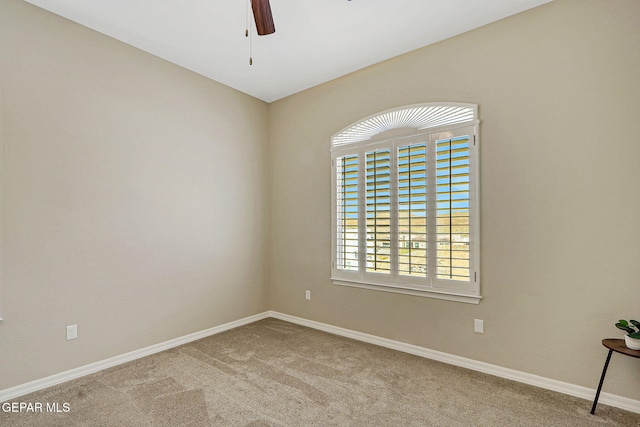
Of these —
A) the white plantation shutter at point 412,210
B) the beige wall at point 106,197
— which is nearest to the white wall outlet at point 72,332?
the beige wall at point 106,197

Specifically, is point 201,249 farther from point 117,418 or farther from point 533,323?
point 533,323

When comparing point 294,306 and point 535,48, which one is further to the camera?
point 294,306

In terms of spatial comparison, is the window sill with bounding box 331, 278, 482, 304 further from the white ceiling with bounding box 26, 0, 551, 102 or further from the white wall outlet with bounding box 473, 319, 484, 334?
the white ceiling with bounding box 26, 0, 551, 102

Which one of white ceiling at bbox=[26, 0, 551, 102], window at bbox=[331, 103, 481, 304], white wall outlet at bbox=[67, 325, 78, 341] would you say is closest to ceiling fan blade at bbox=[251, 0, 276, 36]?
white ceiling at bbox=[26, 0, 551, 102]

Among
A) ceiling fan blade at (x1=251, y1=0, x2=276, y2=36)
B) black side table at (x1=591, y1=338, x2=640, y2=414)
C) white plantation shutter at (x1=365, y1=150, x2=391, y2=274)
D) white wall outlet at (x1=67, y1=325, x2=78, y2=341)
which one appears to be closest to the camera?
ceiling fan blade at (x1=251, y1=0, x2=276, y2=36)

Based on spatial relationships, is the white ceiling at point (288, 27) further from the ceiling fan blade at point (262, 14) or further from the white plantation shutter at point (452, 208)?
the white plantation shutter at point (452, 208)

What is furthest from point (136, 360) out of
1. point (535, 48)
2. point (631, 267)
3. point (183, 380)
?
point (535, 48)

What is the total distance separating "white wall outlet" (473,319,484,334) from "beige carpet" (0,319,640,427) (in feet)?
1.12

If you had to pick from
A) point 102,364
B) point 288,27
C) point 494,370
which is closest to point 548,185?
point 494,370

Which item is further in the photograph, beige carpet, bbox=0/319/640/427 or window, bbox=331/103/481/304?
window, bbox=331/103/481/304

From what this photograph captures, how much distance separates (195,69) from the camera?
3.57 meters

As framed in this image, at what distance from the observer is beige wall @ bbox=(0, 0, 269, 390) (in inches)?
96.3

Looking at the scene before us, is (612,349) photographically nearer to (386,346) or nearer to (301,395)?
(386,346)

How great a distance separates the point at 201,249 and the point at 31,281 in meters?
1.46
